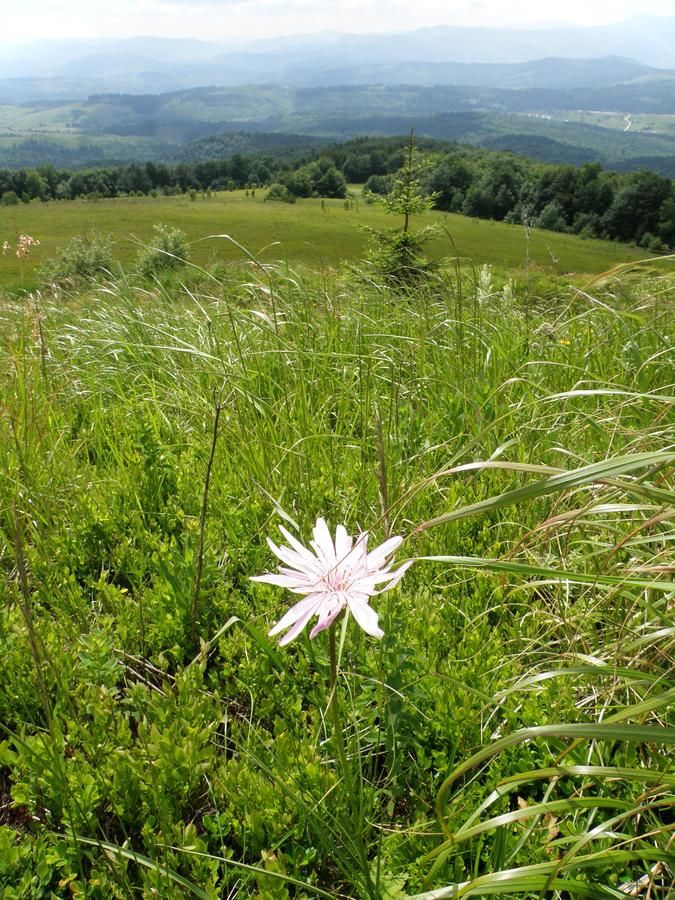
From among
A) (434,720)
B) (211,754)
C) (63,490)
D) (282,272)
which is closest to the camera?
(211,754)

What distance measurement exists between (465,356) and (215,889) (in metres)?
2.67

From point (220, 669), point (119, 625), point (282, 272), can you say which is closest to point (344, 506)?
point (220, 669)

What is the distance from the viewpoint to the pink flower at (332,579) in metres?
0.90

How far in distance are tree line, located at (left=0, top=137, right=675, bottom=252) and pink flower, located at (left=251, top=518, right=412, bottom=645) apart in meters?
64.9

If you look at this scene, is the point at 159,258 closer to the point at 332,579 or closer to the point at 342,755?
the point at 332,579

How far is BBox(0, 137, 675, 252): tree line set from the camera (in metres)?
86.9

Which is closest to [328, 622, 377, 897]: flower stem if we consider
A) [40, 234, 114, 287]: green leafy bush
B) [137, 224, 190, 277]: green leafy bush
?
[137, 224, 190, 277]: green leafy bush

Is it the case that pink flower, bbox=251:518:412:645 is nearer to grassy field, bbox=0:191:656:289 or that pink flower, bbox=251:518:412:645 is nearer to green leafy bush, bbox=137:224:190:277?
green leafy bush, bbox=137:224:190:277

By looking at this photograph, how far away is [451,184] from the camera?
83250 millimetres

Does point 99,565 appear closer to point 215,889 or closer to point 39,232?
point 215,889

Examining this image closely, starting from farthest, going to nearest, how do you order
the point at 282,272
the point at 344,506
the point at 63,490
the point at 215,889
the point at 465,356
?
the point at 282,272
the point at 465,356
the point at 63,490
the point at 344,506
the point at 215,889

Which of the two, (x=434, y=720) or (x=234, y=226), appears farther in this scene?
(x=234, y=226)

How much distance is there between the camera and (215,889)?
122cm

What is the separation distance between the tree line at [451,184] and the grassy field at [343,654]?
63347 mm
